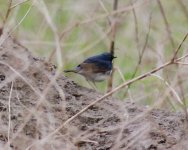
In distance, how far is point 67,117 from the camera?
4148mm

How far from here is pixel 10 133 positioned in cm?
385

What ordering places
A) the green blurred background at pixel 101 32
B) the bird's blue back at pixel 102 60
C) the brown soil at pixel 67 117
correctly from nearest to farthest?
the brown soil at pixel 67 117
the bird's blue back at pixel 102 60
the green blurred background at pixel 101 32

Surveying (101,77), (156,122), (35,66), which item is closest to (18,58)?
(35,66)

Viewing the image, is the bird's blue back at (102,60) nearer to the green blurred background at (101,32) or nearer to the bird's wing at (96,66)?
the bird's wing at (96,66)

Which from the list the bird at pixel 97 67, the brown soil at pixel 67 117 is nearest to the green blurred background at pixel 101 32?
the bird at pixel 97 67

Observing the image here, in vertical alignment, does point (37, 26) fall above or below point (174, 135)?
above

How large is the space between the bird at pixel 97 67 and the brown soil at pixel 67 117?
0.96 metres

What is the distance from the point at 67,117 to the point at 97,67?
1.49m

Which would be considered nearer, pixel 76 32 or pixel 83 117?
pixel 83 117

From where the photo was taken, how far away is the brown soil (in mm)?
3783

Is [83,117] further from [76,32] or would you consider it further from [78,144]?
[76,32]

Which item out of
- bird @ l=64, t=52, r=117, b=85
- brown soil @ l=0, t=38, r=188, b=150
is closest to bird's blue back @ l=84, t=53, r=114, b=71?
bird @ l=64, t=52, r=117, b=85

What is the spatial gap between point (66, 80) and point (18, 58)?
1.30 feet

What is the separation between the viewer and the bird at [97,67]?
18.2ft
